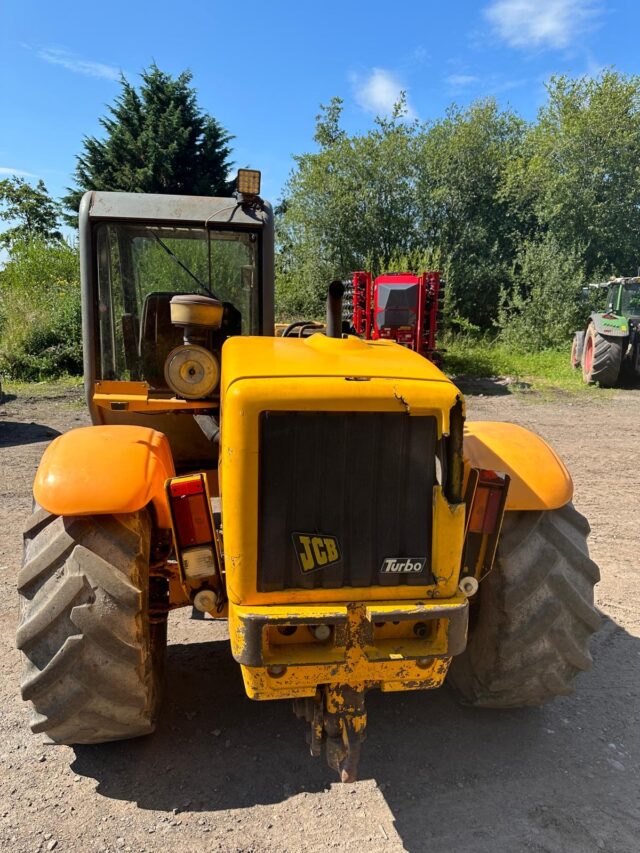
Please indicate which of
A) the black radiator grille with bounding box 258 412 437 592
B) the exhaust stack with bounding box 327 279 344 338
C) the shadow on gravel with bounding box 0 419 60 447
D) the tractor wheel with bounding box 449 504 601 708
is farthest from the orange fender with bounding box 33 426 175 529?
the shadow on gravel with bounding box 0 419 60 447

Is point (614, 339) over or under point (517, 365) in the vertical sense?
over

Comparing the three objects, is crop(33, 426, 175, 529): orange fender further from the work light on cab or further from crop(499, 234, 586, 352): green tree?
crop(499, 234, 586, 352): green tree

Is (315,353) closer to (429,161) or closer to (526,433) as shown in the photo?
(526,433)

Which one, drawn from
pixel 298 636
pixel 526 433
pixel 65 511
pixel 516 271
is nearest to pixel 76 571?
pixel 65 511

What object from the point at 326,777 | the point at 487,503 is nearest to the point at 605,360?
the point at 487,503

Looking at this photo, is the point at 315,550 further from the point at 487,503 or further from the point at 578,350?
the point at 578,350

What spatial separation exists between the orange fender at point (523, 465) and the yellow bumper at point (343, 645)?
0.62m

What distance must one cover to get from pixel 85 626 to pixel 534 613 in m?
1.70

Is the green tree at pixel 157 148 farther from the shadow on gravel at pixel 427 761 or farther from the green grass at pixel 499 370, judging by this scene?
the shadow on gravel at pixel 427 761

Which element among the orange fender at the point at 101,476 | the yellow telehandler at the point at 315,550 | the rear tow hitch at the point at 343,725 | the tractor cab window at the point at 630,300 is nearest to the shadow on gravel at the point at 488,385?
the tractor cab window at the point at 630,300

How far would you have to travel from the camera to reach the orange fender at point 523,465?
2502mm

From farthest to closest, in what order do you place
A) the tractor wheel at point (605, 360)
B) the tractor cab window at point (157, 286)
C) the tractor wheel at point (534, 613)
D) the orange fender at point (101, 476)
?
1. the tractor wheel at point (605, 360)
2. the tractor cab window at point (157, 286)
3. the tractor wheel at point (534, 613)
4. the orange fender at point (101, 476)

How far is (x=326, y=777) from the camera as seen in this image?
7.99 ft

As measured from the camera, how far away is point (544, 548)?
252 cm
